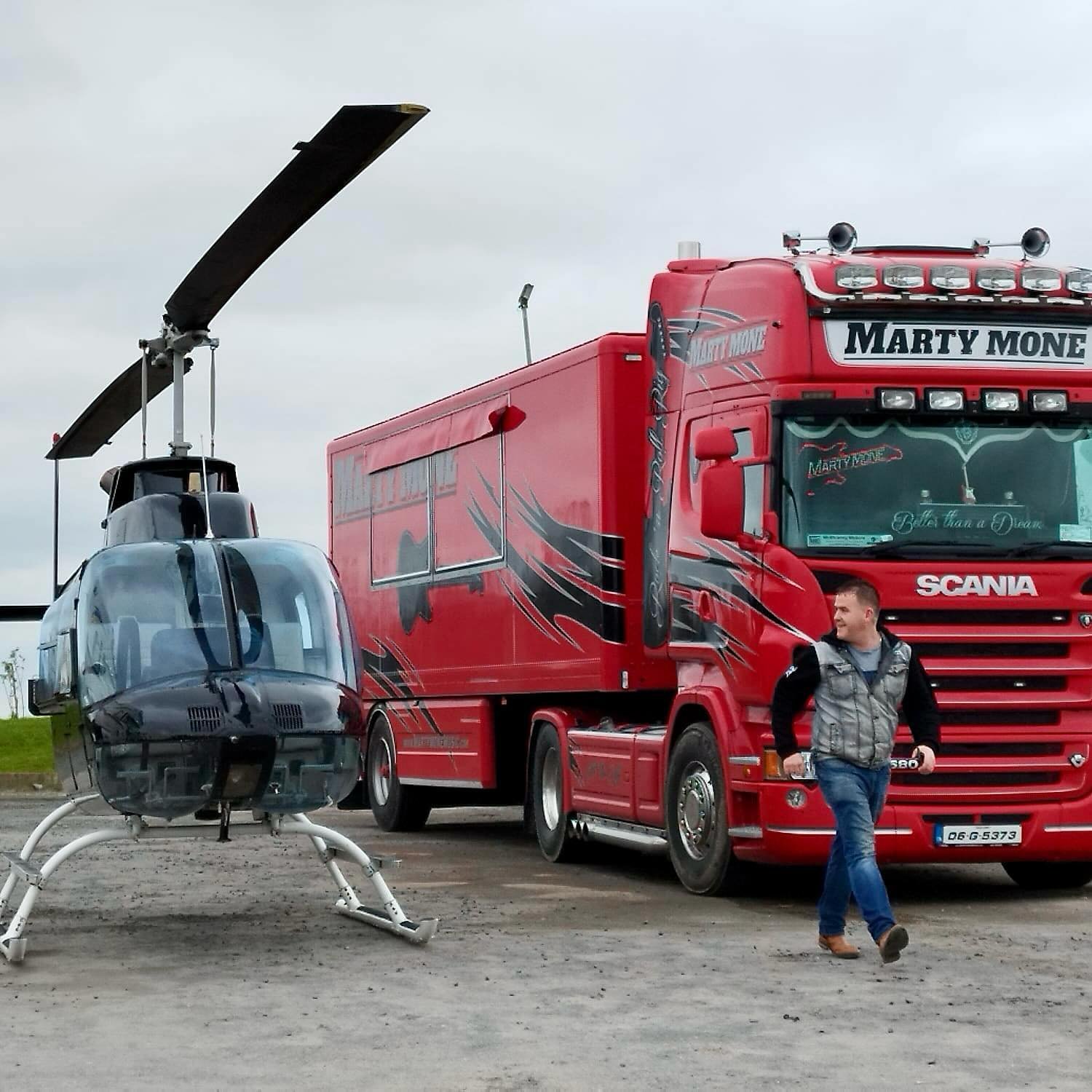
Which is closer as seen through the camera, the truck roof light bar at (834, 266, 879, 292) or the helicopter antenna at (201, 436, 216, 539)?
the helicopter antenna at (201, 436, 216, 539)

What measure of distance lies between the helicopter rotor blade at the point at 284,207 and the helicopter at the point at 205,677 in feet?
0.08

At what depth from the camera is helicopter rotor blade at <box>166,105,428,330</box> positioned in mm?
7969

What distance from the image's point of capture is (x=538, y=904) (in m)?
12.8

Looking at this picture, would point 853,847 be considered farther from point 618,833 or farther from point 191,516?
point 618,833

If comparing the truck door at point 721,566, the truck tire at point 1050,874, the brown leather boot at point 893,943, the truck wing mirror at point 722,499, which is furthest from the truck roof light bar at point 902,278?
the brown leather boot at point 893,943

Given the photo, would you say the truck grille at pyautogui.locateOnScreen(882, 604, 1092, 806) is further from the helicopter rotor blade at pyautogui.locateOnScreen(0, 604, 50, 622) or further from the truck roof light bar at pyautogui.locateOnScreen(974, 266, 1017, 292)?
the helicopter rotor blade at pyautogui.locateOnScreen(0, 604, 50, 622)

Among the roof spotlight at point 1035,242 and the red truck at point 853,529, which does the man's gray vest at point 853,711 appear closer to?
the red truck at point 853,529

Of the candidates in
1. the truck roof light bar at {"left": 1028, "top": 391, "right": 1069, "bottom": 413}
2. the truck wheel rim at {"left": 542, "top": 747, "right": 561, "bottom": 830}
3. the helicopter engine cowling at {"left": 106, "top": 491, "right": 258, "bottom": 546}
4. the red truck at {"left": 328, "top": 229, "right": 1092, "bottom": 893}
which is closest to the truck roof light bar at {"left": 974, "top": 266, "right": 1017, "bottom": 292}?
the red truck at {"left": 328, "top": 229, "right": 1092, "bottom": 893}

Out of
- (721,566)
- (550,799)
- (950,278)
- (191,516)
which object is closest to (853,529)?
(721,566)

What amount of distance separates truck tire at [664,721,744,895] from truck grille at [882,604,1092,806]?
1.11m

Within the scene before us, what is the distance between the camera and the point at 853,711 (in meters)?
9.77

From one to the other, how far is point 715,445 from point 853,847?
3.27m

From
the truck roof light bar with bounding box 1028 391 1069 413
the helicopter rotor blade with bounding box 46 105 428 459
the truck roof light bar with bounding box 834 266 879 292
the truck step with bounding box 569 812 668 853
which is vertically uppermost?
the truck roof light bar with bounding box 834 266 879 292

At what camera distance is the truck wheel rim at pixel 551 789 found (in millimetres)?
15734
